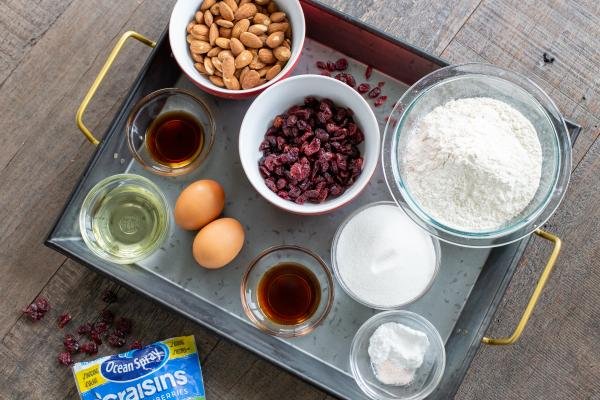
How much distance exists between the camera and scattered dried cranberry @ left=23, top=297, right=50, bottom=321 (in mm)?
1147

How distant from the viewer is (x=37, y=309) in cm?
115

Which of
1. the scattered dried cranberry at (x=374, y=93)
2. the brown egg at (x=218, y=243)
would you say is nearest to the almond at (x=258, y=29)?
the scattered dried cranberry at (x=374, y=93)

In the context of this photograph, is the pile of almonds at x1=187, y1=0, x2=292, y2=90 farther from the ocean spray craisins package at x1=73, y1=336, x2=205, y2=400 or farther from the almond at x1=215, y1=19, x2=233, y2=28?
the ocean spray craisins package at x1=73, y1=336, x2=205, y2=400

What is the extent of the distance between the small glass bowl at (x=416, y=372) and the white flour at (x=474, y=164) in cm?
19

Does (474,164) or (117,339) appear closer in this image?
(474,164)

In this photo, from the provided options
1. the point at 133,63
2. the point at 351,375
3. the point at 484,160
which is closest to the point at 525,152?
the point at 484,160

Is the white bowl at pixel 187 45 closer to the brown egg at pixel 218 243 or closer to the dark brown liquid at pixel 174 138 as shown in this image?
the dark brown liquid at pixel 174 138

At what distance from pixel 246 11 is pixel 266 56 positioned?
9 centimetres

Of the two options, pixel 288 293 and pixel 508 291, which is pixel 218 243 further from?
pixel 508 291

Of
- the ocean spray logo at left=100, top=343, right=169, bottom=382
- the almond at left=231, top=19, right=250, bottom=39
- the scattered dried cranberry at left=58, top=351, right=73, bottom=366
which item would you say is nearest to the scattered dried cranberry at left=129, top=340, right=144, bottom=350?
the ocean spray logo at left=100, top=343, right=169, bottom=382

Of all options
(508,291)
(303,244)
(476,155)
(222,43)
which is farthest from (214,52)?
(508,291)

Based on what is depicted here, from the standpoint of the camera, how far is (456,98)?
1021 millimetres

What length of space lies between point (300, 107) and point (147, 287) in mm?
395

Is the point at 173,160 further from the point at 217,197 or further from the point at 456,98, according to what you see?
the point at 456,98
